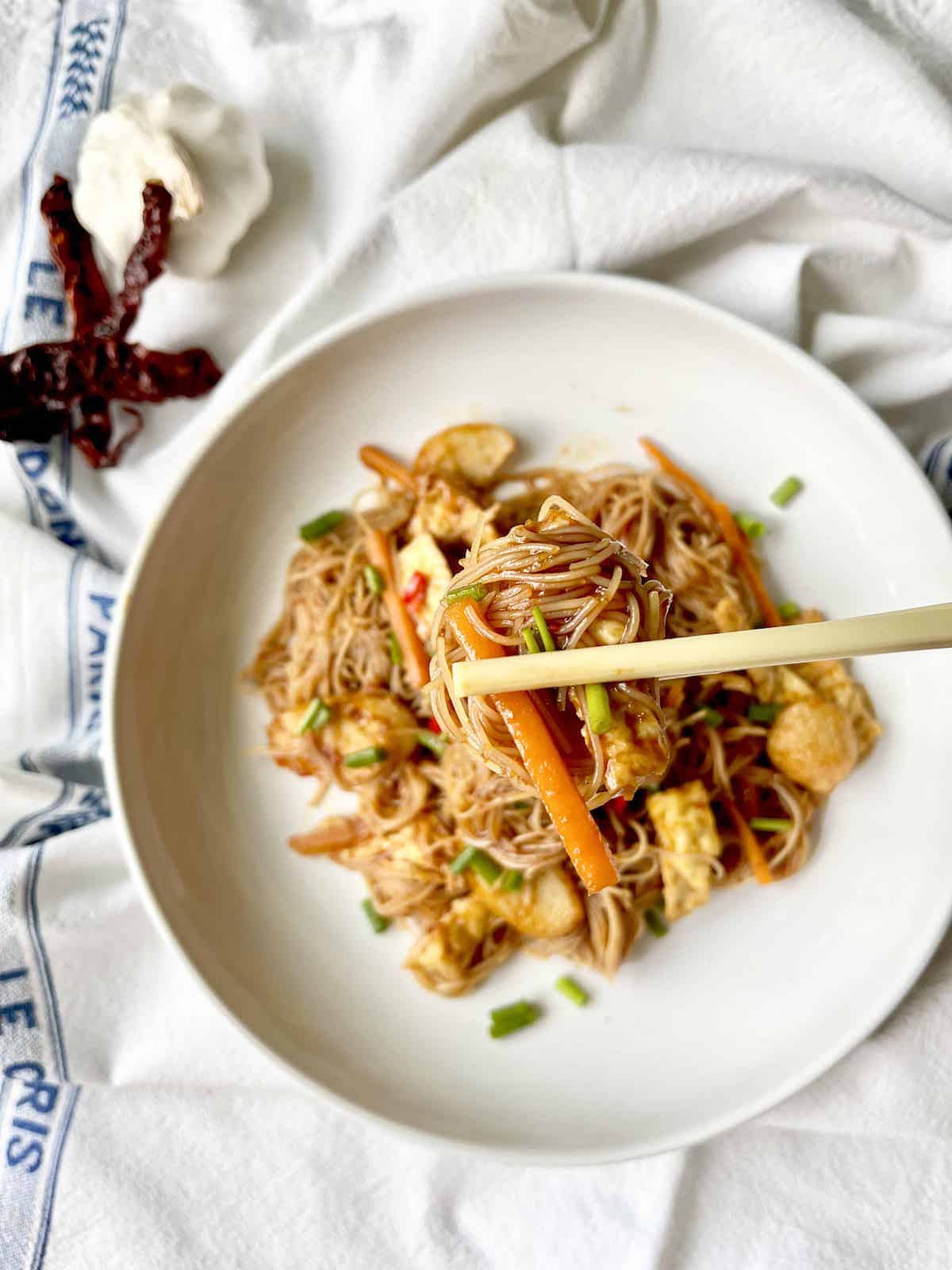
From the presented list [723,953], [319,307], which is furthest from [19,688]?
[723,953]

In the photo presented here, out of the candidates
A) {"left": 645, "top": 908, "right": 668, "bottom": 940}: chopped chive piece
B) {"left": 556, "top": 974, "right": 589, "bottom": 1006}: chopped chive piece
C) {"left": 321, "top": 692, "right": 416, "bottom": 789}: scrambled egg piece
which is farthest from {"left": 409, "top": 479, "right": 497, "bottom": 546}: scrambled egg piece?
{"left": 556, "top": 974, "right": 589, "bottom": 1006}: chopped chive piece

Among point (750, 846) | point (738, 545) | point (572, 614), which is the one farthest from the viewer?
point (738, 545)

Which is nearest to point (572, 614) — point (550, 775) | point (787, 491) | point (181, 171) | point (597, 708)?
point (597, 708)

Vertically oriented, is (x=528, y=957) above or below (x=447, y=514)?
below

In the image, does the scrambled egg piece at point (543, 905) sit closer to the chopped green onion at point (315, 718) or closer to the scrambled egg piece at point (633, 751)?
the chopped green onion at point (315, 718)

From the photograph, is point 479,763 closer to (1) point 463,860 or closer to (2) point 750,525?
(1) point 463,860

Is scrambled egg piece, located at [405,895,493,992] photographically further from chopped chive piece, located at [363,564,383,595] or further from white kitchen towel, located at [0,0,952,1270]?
chopped chive piece, located at [363,564,383,595]
